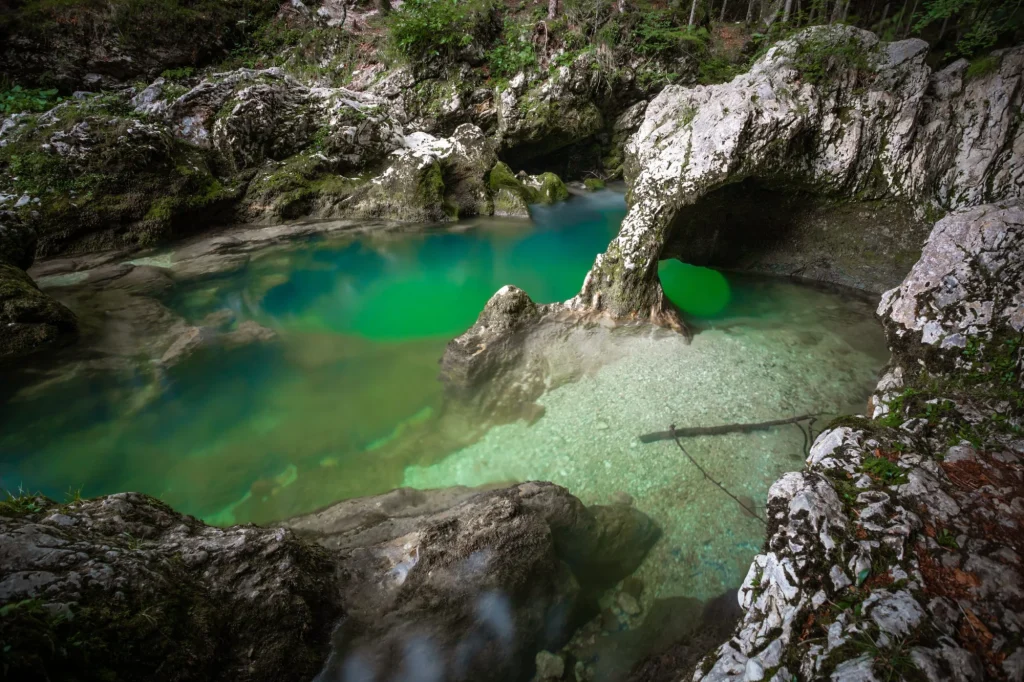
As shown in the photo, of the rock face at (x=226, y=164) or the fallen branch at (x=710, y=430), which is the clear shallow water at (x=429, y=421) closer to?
the fallen branch at (x=710, y=430)

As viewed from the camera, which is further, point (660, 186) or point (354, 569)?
point (660, 186)

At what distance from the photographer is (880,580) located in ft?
5.91

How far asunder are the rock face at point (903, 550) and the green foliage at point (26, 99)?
17.2 metres

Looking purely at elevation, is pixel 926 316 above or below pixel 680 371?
above

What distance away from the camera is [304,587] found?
2.16 metres

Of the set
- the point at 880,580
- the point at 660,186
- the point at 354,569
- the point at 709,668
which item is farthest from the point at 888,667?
the point at 660,186

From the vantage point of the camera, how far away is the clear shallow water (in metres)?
3.88

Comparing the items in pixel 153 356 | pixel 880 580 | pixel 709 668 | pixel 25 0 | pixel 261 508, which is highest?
pixel 25 0

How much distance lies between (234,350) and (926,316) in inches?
312

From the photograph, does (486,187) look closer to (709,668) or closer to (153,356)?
(153,356)

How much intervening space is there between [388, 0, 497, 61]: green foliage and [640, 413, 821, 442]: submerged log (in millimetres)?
15440

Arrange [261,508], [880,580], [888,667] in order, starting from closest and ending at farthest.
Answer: [888,667] < [880,580] < [261,508]

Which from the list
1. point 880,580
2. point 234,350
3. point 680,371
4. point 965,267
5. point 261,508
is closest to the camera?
point 880,580

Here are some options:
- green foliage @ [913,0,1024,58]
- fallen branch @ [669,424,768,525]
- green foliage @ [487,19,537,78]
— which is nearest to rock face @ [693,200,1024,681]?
fallen branch @ [669,424,768,525]
